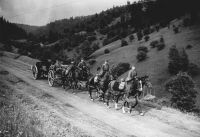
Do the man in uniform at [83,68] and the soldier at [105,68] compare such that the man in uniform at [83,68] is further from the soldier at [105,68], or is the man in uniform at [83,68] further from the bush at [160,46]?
the bush at [160,46]

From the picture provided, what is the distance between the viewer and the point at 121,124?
38.7 feet

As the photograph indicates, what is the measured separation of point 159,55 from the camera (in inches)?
3108

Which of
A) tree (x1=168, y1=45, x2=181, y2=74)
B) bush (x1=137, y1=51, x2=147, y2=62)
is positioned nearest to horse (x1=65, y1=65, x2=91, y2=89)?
tree (x1=168, y1=45, x2=181, y2=74)

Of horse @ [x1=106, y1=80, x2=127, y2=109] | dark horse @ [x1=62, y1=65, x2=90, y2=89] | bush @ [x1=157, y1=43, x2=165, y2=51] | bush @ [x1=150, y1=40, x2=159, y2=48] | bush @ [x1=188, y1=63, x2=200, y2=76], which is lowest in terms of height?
bush @ [x1=188, y1=63, x2=200, y2=76]

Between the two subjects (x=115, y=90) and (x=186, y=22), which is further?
(x=186, y=22)

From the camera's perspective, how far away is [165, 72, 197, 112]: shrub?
1811 inches

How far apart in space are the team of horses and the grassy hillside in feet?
129

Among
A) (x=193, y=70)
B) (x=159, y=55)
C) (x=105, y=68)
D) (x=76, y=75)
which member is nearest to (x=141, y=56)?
(x=159, y=55)

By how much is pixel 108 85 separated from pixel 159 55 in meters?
65.7

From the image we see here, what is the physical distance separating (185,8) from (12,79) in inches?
3376

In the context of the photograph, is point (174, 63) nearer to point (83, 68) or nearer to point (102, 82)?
point (83, 68)

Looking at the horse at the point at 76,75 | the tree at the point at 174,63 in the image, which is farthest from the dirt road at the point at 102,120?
the tree at the point at 174,63

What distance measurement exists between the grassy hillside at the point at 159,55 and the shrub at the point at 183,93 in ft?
17.5

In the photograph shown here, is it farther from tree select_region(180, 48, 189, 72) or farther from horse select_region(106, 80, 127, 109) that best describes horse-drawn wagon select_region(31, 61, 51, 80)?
tree select_region(180, 48, 189, 72)
